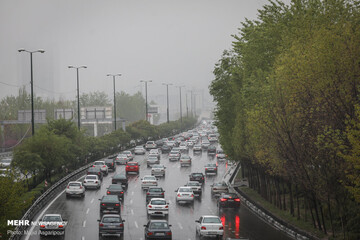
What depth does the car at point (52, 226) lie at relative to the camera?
103 feet

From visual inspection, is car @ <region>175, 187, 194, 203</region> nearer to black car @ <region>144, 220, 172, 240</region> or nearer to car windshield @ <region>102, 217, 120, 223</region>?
car windshield @ <region>102, 217, 120, 223</region>

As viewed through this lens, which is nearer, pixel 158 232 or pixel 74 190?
pixel 158 232

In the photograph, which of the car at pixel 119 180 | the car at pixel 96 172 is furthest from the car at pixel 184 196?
the car at pixel 96 172

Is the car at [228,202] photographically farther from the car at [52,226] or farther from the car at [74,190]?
the car at [52,226]

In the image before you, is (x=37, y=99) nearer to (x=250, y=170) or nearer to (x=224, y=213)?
(x=250, y=170)

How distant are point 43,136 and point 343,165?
3839cm

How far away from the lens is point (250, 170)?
60.0 metres

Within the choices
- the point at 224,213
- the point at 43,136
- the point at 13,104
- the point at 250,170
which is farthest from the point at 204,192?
the point at 13,104

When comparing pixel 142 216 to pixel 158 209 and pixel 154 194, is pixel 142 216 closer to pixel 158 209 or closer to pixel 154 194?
pixel 158 209

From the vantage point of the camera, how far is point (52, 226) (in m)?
31.4

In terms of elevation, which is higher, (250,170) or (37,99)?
(37,99)

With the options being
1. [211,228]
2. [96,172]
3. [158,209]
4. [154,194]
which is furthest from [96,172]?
[211,228]

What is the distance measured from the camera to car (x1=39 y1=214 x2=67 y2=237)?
31.4 meters

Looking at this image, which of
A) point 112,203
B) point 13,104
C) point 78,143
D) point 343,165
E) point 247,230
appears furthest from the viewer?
point 13,104
